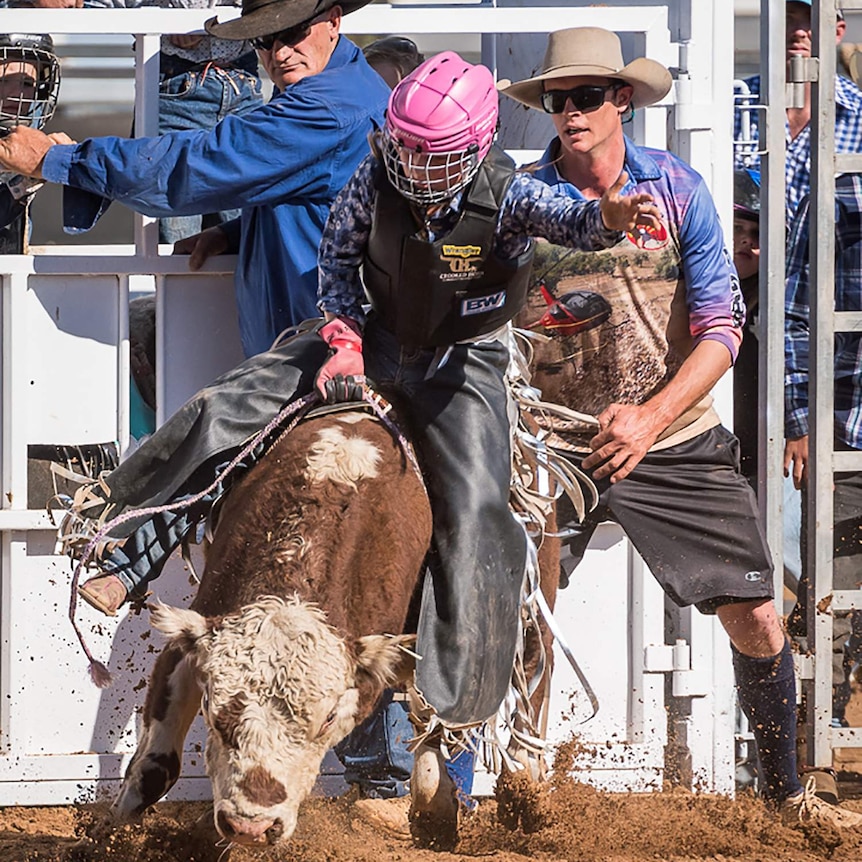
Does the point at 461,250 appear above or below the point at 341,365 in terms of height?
above

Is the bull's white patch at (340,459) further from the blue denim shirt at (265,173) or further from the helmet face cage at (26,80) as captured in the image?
the helmet face cage at (26,80)

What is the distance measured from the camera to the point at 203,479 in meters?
4.15

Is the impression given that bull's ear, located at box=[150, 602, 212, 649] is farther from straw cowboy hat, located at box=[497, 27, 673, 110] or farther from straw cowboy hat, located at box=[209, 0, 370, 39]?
straw cowboy hat, located at box=[497, 27, 673, 110]

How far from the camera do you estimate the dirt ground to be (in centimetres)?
439

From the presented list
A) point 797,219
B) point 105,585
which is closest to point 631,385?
point 797,219

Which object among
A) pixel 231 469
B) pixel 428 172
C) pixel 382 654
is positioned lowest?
pixel 382 654

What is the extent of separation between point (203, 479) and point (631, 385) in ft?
5.05

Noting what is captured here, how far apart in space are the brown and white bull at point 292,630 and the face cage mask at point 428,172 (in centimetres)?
64

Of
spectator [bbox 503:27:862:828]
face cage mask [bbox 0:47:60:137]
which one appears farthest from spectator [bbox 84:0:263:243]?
spectator [bbox 503:27:862:828]

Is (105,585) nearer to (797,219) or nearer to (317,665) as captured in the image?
(317,665)

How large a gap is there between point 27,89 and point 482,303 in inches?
70.1

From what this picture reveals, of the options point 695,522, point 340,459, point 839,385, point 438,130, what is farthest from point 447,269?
point 839,385

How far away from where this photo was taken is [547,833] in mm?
4660

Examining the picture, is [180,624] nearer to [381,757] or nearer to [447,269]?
[447,269]
